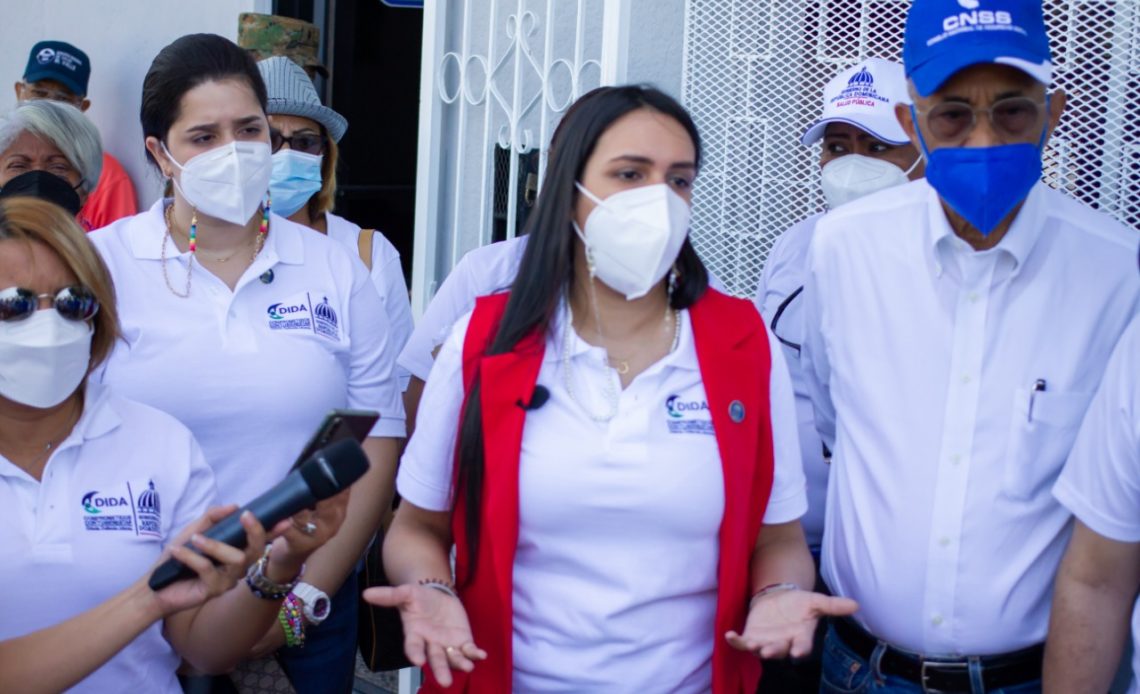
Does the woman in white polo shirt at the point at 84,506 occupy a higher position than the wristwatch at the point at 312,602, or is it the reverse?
the woman in white polo shirt at the point at 84,506

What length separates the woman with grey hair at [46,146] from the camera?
420 centimetres

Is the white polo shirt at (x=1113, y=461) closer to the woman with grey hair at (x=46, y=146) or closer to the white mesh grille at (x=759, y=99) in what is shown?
the white mesh grille at (x=759, y=99)

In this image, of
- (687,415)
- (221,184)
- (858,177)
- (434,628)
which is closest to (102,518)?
(434,628)

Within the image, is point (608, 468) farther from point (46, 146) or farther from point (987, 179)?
point (46, 146)

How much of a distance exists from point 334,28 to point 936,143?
14.9 ft

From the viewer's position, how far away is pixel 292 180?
3719 millimetres

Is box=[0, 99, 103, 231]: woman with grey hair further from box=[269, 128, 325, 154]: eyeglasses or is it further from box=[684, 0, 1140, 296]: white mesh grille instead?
box=[684, 0, 1140, 296]: white mesh grille

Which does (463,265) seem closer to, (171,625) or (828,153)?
(828,153)

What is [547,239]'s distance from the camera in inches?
92.4

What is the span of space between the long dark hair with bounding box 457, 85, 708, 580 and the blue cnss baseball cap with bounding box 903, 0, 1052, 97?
0.47 metres

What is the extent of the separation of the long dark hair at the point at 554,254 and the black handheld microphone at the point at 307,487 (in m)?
0.27

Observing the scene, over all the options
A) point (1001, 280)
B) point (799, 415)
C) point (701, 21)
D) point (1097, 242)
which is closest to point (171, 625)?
point (799, 415)

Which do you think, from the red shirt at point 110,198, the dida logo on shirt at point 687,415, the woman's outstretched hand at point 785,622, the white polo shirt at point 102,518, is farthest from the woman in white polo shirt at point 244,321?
the red shirt at point 110,198

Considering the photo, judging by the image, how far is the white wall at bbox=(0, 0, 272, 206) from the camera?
6.06 meters
